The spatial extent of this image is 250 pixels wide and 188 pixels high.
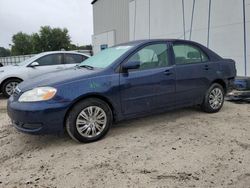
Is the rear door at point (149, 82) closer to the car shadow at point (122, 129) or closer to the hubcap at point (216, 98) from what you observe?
the car shadow at point (122, 129)

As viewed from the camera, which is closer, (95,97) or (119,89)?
(95,97)

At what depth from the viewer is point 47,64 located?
8203 mm

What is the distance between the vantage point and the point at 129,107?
13.6ft

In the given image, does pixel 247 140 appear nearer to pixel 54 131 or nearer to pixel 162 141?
pixel 162 141

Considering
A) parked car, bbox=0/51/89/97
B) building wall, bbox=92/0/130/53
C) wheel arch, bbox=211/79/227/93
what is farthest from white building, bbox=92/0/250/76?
parked car, bbox=0/51/89/97

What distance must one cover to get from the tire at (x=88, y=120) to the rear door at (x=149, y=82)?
1.18ft

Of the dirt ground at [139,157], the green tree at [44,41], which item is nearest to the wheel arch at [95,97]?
the dirt ground at [139,157]

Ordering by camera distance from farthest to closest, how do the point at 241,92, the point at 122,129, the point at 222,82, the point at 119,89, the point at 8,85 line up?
the point at 8,85 → the point at 241,92 → the point at 222,82 → the point at 122,129 → the point at 119,89

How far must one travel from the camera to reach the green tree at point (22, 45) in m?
62.3

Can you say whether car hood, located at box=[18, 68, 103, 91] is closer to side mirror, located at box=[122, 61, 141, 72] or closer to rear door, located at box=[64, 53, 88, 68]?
side mirror, located at box=[122, 61, 141, 72]

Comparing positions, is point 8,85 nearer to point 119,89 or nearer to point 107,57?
point 107,57

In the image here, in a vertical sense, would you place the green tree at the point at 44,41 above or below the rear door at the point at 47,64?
above

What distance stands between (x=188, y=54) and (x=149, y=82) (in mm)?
1201

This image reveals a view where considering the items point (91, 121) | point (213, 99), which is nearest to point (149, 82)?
point (91, 121)
